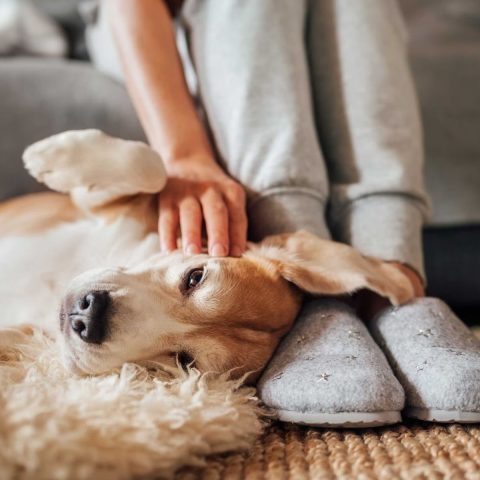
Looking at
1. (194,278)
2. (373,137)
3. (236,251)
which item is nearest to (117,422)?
(194,278)

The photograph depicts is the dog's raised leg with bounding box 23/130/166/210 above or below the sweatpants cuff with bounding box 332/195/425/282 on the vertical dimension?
above

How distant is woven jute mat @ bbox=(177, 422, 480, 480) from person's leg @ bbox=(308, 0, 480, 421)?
192 millimetres

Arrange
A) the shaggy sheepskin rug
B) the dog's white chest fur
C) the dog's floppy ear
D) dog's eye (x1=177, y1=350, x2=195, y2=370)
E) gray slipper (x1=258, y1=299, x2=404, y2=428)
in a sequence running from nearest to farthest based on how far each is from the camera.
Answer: the shaggy sheepskin rug
gray slipper (x1=258, y1=299, x2=404, y2=428)
dog's eye (x1=177, y1=350, x2=195, y2=370)
the dog's floppy ear
the dog's white chest fur

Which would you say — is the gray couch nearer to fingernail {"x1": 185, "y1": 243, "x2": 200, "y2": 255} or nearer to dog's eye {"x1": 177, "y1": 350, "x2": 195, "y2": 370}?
fingernail {"x1": 185, "y1": 243, "x2": 200, "y2": 255}

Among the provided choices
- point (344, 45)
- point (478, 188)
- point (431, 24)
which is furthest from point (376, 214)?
point (431, 24)

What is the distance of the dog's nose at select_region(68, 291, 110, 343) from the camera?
93cm

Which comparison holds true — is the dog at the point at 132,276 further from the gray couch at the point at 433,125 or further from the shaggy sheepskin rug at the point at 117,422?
the gray couch at the point at 433,125

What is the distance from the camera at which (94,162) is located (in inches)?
46.7

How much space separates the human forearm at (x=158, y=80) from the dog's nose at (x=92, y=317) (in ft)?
1.40

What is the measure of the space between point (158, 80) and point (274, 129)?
0.28 metres

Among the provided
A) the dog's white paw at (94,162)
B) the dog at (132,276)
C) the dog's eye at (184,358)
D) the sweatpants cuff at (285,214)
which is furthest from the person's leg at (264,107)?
the dog's eye at (184,358)

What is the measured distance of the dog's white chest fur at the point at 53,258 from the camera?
1214 mm

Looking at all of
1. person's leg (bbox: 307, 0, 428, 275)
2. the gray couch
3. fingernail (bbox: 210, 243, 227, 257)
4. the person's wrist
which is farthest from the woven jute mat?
the gray couch

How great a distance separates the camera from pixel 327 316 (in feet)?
3.53
